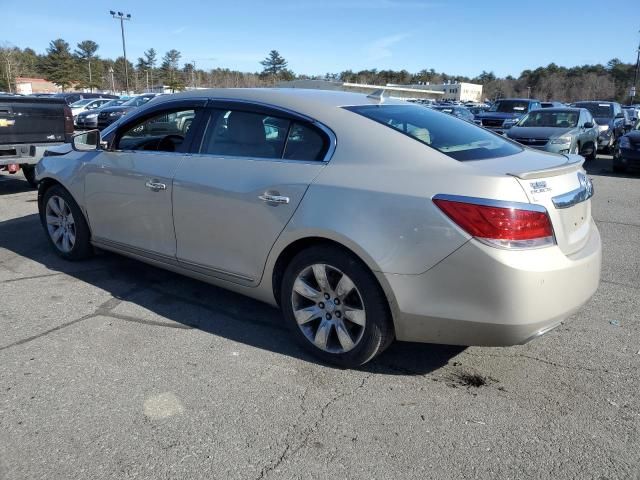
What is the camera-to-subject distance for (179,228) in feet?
12.9

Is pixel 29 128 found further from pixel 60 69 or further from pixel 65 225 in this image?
pixel 60 69

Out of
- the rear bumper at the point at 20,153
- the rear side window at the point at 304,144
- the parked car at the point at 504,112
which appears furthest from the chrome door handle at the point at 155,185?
the parked car at the point at 504,112

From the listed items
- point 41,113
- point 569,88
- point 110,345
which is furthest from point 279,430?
point 569,88

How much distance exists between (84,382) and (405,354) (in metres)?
1.97

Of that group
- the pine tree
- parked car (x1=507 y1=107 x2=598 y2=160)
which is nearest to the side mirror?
parked car (x1=507 y1=107 x2=598 y2=160)

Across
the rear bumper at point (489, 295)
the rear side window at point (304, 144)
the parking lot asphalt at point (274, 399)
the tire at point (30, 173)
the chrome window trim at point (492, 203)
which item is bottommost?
the parking lot asphalt at point (274, 399)

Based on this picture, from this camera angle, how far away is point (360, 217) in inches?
116

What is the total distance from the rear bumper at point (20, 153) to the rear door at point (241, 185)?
18.6 ft

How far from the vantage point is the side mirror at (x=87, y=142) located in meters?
4.76

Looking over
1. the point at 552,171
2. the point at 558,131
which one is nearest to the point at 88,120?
the point at 558,131

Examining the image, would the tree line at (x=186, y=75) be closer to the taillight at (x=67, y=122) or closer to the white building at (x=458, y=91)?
the white building at (x=458, y=91)

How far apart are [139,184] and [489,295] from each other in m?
2.83

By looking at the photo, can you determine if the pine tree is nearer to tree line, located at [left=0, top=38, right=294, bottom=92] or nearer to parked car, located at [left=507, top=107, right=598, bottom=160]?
tree line, located at [left=0, top=38, right=294, bottom=92]

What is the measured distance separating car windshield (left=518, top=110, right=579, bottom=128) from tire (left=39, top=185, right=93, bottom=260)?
1251 cm
